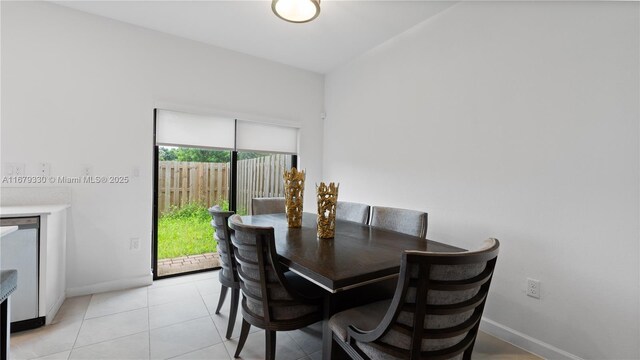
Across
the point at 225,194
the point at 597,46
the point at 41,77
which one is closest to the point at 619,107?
the point at 597,46

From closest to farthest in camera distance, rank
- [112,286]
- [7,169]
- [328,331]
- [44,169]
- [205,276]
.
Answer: [328,331] → [7,169] → [44,169] → [112,286] → [205,276]

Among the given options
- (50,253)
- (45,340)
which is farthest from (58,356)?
(50,253)

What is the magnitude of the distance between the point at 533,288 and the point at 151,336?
278cm

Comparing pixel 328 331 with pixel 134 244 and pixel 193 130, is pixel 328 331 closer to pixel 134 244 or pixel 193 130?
pixel 134 244

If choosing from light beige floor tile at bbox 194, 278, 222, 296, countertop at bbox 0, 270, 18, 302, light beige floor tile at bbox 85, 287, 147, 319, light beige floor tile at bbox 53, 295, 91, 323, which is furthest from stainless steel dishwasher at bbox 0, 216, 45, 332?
countertop at bbox 0, 270, 18, 302

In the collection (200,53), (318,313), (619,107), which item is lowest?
(318,313)

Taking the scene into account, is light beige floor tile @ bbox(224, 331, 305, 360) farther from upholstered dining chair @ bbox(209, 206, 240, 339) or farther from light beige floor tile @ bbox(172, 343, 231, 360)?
upholstered dining chair @ bbox(209, 206, 240, 339)

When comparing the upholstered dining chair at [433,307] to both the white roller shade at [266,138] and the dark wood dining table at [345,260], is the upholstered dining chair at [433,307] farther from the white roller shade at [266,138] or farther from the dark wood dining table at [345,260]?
the white roller shade at [266,138]

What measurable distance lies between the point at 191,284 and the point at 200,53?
102 inches

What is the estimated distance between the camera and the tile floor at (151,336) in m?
1.82

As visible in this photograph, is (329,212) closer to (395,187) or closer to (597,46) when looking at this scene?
(395,187)

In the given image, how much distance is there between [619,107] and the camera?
1.64 meters

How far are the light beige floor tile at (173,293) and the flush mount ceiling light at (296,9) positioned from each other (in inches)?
102

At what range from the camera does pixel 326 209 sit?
1.85 m
